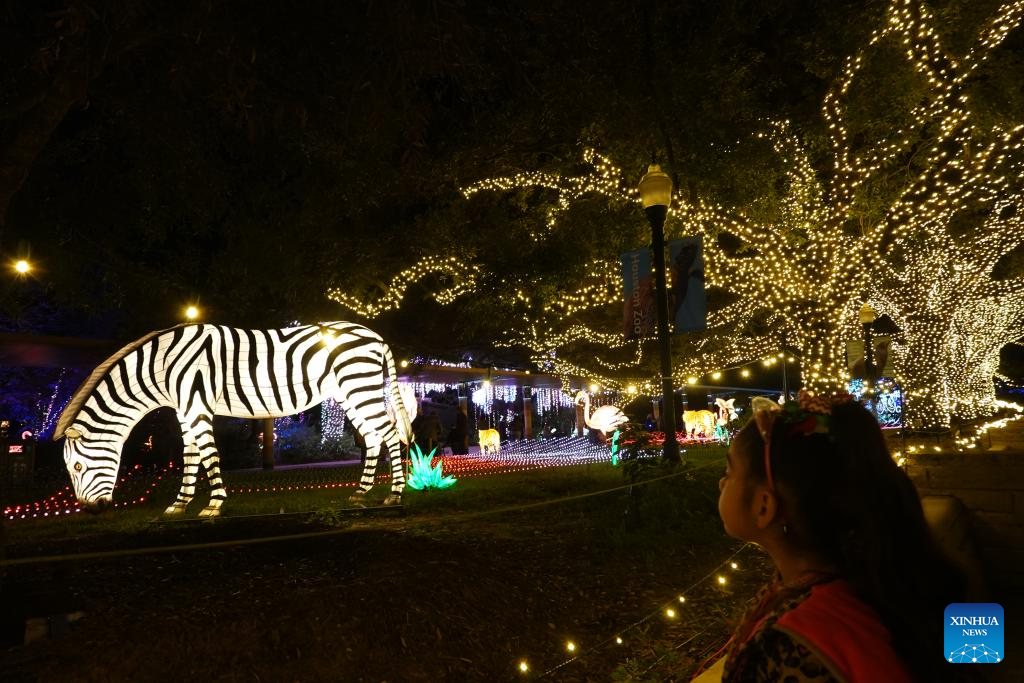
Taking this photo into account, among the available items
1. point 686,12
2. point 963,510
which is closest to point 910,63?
point 686,12

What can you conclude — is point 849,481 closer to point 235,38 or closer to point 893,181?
point 235,38

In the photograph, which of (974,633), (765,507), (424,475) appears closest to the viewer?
(765,507)

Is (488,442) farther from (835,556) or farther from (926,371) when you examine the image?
(835,556)

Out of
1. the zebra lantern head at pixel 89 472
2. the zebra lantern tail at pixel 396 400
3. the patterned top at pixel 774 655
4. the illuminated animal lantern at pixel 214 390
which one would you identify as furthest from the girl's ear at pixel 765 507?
the zebra lantern head at pixel 89 472

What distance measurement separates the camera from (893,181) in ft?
37.9

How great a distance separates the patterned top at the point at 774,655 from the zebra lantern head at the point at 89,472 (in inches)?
326

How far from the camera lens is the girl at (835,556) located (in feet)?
4.05

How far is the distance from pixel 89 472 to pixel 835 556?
8.70 m

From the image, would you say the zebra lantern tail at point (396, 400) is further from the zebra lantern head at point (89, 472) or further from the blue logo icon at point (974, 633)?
the blue logo icon at point (974, 633)

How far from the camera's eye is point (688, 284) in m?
8.30

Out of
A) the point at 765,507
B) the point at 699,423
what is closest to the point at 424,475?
the point at 765,507

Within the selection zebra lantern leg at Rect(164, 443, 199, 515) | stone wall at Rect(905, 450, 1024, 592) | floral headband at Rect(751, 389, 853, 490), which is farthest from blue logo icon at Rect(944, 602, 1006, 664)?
zebra lantern leg at Rect(164, 443, 199, 515)

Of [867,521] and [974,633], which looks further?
[974,633]

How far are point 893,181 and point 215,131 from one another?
38.1 feet
